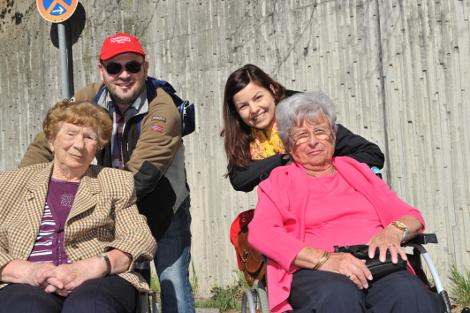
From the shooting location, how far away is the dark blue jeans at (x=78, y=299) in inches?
107

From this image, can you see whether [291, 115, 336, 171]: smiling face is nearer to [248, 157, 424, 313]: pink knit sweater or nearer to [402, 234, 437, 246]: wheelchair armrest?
[248, 157, 424, 313]: pink knit sweater

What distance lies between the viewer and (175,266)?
12.7 feet

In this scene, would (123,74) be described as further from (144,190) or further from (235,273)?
(235,273)

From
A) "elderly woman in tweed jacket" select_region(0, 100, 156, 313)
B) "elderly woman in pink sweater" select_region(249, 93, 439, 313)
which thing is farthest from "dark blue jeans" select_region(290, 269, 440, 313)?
"elderly woman in tweed jacket" select_region(0, 100, 156, 313)

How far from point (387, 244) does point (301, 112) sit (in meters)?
0.92

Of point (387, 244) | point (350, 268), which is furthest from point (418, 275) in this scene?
point (350, 268)

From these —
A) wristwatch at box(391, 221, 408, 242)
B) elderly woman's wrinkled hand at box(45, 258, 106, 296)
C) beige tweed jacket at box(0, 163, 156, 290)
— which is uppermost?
beige tweed jacket at box(0, 163, 156, 290)

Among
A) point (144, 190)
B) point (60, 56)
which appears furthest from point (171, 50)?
point (144, 190)

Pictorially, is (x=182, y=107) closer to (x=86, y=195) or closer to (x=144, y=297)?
(x=86, y=195)

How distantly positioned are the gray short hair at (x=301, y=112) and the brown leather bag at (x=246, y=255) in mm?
556

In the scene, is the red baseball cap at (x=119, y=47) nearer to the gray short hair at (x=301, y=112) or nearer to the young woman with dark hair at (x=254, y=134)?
the young woman with dark hair at (x=254, y=134)

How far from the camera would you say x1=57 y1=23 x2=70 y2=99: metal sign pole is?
7.32 metres

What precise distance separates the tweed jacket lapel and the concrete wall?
2857mm

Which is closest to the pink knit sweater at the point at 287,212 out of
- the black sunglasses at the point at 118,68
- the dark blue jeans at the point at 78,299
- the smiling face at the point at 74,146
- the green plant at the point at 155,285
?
the dark blue jeans at the point at 78,299
